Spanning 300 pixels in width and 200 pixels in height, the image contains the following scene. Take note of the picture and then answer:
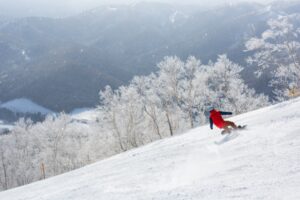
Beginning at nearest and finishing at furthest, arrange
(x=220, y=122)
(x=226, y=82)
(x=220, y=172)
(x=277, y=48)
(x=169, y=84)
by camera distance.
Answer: (x=220, y=172) < (x=220, y=122) < (x=277, y=48) < (x=169, y=84) < (x=226, y=82)

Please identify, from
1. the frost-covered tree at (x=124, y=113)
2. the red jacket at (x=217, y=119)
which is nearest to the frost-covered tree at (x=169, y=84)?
the frost-covered tree at (x=124, y=113)

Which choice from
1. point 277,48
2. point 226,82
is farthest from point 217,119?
point 226,82

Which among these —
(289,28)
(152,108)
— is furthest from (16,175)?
(289,28)

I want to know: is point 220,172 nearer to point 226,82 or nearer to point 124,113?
point 124,113

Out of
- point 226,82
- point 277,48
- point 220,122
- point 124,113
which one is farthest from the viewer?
point 124,113

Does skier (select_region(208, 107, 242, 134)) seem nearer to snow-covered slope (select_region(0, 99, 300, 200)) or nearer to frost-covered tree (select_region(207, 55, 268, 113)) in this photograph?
snow-covered slope (select_region(0, 99, 300, 200))

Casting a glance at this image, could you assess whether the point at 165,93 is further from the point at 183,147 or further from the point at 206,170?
the point at 206,170

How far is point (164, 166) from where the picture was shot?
57.5 ft

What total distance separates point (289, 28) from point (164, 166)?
41128mm

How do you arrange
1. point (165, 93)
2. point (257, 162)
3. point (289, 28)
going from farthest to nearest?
point (165, 93), point (289, 28), point (257, 162)

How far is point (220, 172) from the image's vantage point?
1341 centimetres

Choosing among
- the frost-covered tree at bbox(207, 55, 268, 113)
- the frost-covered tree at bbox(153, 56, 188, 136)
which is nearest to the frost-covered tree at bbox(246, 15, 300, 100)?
the frost-covered tree at bbox(207, 55, 268, 113)

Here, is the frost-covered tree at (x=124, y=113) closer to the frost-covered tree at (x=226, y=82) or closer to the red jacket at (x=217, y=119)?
the frost-covered tree at (x=226, y=82)

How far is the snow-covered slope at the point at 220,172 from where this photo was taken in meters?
11.0
